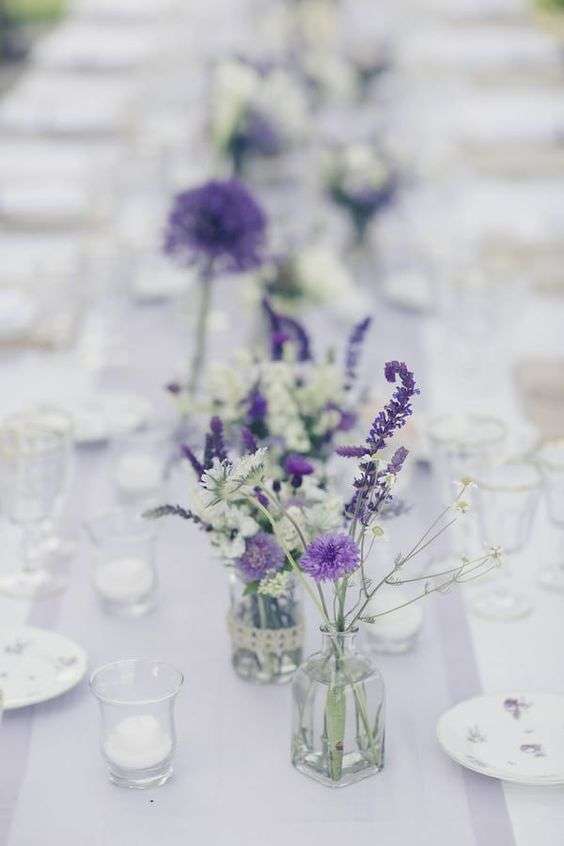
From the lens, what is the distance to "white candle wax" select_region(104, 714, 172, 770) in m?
1.38

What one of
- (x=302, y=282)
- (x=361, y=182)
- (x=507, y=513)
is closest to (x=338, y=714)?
(x=507, y=513)

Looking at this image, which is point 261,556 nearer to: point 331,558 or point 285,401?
point 331,558

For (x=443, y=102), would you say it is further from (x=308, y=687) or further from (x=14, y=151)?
(x=308, y=687)

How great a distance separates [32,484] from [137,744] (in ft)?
1.74

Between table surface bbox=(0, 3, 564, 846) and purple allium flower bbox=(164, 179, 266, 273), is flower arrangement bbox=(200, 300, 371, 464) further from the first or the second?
purple allium flower bbox=(164, 179, 266, 273)

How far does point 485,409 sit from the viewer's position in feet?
8.07

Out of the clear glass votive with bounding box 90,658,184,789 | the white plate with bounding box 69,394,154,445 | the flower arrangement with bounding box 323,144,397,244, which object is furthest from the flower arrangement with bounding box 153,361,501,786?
the flower arrangement with bounding box 323,144,397,244

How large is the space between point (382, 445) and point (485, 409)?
4.11 feet

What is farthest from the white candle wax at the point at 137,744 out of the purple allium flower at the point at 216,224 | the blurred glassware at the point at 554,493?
the purple allium flower at the point at 216,224

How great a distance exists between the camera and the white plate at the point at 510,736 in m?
1.39

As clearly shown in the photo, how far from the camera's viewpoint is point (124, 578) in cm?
174

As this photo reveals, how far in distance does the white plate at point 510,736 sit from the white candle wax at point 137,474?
0.74m

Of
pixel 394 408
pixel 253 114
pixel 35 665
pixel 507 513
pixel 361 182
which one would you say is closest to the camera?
pixel 394 408

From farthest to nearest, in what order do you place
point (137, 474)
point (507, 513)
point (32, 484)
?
point (137, 474) → point (32, 484) → point (507, 513)
